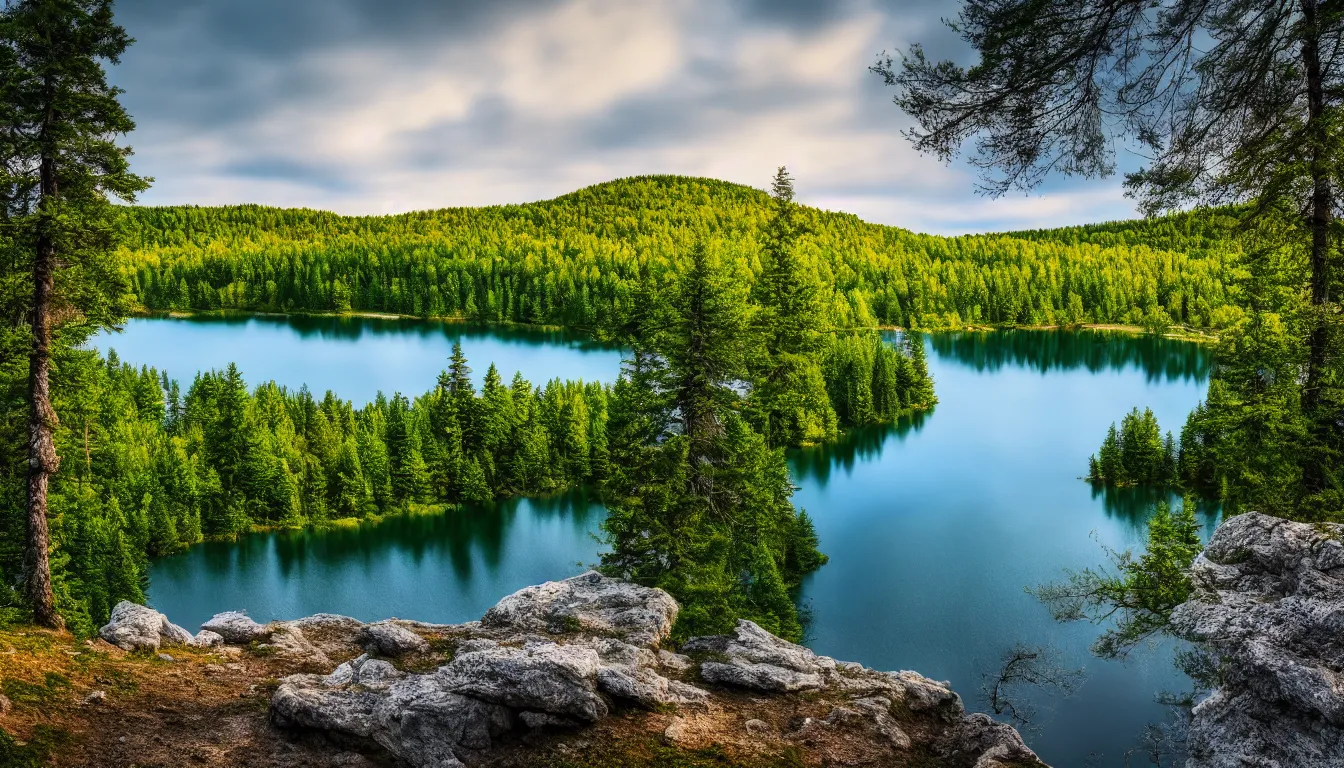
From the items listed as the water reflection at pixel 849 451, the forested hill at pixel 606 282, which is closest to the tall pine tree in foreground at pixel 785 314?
the water reflection at pixel 849 451

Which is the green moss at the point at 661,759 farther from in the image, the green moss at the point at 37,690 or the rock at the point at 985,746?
the green moss at the point at 37,690

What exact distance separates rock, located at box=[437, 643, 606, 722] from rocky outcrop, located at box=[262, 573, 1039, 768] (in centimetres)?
2

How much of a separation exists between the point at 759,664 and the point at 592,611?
3944 mm

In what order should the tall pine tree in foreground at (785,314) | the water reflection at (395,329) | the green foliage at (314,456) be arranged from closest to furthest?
the tall pine tree in foreground at (785,314), the green foliage at (314,456), the water reflection at (395,329)

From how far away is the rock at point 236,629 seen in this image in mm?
15422

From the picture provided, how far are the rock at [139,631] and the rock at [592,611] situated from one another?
580 cm

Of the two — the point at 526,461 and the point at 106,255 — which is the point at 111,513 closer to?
the point at 526,461

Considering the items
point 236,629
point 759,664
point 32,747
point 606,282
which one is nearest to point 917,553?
point 759,664

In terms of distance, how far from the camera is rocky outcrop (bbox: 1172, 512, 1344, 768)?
8.64 metres

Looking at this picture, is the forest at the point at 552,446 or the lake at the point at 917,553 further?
the lake at the point at 917,553

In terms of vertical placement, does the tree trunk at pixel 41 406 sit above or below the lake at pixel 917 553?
above

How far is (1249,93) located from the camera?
945cm

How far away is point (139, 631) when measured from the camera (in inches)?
580

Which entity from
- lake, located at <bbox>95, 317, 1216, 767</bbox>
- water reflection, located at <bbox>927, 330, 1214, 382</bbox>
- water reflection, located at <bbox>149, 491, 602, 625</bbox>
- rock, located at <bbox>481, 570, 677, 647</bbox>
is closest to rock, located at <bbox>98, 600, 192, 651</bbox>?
rock, located at <bbox>481, 570, 677, 647</bbox>
